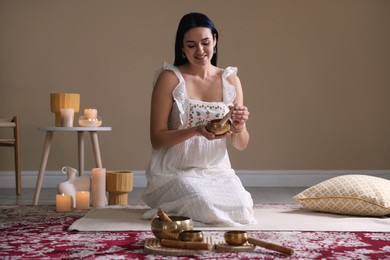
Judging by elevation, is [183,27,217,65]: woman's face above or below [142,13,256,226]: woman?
above

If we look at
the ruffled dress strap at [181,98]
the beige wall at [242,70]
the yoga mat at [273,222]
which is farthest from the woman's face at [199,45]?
the beige wall at [242,70]

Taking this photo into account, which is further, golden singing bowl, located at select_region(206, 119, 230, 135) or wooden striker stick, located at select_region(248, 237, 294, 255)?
golden singing bowl, located at select_region(206, 119, 230, 135)

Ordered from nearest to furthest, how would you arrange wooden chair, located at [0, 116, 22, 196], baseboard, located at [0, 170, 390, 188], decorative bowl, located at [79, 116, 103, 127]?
decorative bowl, located at [79, 116, 103, 127] < wooden chair, located at [0, 116, 22, 196] < baseboard, located at [0, 170, 390, 188]

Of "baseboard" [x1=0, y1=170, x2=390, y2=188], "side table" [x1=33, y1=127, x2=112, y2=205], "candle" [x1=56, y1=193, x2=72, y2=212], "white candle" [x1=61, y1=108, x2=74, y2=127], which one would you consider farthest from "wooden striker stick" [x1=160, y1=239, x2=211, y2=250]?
"baseboard" [x1=0, y1=170, x2=390, y2=188]

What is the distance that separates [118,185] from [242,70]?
2.02 metres

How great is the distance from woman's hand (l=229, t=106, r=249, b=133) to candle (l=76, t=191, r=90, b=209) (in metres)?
→ 1.07

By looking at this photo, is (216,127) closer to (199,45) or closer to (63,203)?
(199,45)

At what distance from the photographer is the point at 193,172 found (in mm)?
3020

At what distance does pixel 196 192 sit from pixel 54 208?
1.05 meters

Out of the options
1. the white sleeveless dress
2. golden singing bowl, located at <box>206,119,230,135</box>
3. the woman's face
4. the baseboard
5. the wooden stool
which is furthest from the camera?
the baseboard

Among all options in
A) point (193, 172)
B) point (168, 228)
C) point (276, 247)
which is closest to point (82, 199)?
point (193, 172)

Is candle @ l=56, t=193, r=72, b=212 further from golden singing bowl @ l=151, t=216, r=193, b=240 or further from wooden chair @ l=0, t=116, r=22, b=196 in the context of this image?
wooden chair @ l=0, t=116, r=22, b=196

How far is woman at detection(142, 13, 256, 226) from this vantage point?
2867mm

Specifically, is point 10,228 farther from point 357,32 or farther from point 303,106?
point 357,32
